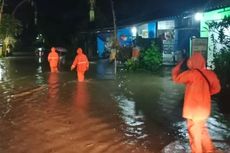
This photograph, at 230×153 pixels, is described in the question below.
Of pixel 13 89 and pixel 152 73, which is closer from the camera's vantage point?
pixel 13 89

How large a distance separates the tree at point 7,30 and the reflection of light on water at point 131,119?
38649 millimetres

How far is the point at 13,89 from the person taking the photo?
64.9 ft

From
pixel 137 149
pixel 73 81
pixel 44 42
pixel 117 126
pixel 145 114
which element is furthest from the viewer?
pixel 44 42

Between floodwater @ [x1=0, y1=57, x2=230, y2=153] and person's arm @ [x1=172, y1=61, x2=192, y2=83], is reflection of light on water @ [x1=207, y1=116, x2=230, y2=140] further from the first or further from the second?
person's arm @ [x1=172, y1=61, x2=192, y2=83]

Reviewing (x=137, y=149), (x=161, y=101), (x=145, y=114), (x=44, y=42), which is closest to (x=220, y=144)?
(x=137, y=149)

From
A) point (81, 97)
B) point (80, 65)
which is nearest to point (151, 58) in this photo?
point (80, 65)

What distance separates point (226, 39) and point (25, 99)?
7697 mm

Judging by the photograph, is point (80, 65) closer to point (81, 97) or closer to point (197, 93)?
point (81, 97)

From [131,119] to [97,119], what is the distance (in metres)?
0.84

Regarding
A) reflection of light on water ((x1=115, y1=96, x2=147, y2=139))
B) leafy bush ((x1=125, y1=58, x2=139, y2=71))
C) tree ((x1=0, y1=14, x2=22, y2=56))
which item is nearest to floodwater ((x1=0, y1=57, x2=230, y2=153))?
reflection of light on water ((x1=115, y1=96, x2=147, y2=139))

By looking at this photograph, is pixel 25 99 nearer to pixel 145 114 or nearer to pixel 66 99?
pixel 66 99

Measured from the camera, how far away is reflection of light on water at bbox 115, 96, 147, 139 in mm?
10734

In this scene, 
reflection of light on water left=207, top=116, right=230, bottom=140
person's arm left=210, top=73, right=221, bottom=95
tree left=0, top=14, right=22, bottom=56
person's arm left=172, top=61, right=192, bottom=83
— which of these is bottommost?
reflection of light on water left=207, top=116, right=230, bottom=140

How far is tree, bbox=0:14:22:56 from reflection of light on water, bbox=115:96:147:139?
38649 mm
